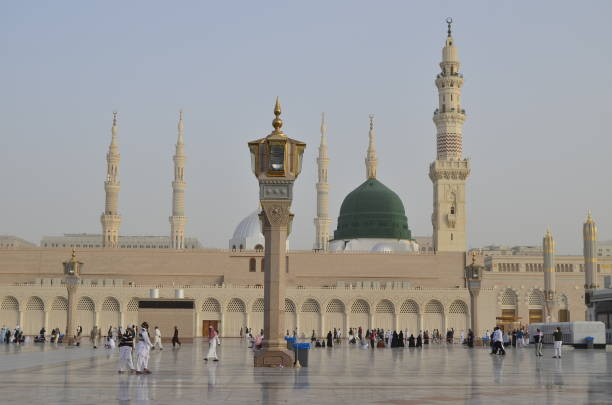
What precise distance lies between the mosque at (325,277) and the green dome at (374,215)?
Result: 0.17m

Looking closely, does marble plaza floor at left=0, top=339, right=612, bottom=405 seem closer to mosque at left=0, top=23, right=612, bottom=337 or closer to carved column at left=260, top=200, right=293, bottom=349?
carved column at left=260, top=200, right=293, bottom=349

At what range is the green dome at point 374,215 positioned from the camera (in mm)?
72312

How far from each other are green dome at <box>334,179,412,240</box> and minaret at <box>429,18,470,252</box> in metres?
6.62

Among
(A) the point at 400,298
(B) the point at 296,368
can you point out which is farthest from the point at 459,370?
(A) the point at 400,298

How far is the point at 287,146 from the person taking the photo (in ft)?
60.2

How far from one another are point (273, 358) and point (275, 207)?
3.14 metres

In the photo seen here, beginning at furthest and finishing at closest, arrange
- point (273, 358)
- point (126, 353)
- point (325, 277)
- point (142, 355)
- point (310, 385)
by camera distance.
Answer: point (325, 277), point (273, 358), point (142, 355), point (126, 353), point (310, 385)

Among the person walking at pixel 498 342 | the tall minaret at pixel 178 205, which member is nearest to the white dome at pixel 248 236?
the tall minaret at pixel 178 205

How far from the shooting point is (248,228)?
72.8 meters

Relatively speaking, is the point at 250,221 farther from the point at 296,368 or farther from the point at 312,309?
the point at 296,368

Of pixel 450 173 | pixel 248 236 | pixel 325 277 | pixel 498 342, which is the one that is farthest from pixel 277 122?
pixel 248 236

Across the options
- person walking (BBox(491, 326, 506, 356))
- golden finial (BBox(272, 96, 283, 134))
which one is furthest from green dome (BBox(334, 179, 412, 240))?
golden finial (BBox(272, 96, 283, 134))

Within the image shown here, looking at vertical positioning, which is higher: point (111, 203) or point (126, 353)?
point (111, 203)

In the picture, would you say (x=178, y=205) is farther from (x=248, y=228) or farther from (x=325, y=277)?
(x=325, y=277)
